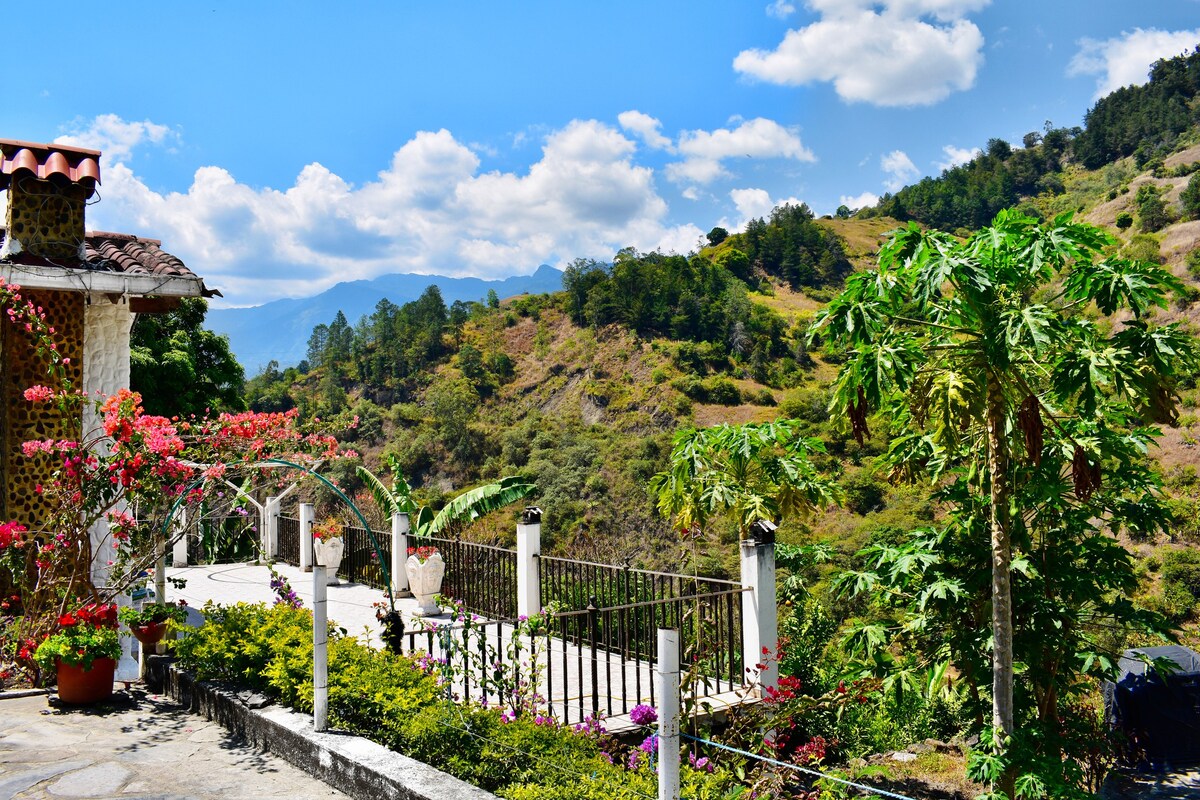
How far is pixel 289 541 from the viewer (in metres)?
17.3

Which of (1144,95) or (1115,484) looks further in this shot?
(1144,95)

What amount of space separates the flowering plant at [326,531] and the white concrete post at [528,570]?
18.6 ft

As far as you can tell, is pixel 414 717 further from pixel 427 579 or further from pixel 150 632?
pixel 427 579

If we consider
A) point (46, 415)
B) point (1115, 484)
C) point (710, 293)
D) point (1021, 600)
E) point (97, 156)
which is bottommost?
point (1021, 600)

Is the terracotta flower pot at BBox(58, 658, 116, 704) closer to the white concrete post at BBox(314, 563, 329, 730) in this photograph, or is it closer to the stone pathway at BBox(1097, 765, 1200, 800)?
the white concrete post at BBox(314, 563, 329, 730)

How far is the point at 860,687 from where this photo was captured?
21.3ft

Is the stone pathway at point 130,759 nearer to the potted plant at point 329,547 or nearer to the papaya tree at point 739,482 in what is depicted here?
the papaya tree at point 739,482

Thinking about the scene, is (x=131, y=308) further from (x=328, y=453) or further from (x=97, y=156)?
(x=328, y=453)

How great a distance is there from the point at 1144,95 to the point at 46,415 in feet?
309

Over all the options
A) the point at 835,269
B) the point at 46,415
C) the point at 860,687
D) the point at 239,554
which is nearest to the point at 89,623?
the point at 46,415

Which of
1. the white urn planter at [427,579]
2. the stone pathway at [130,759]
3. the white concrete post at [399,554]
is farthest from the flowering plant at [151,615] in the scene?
the white concrete post at [399,554]

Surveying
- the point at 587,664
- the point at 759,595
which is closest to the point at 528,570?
the point at 587,664

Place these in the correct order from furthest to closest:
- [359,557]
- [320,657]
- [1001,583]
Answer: [359,557] < [320,657] < [1001,583]

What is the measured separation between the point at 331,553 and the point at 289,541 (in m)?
2.85
